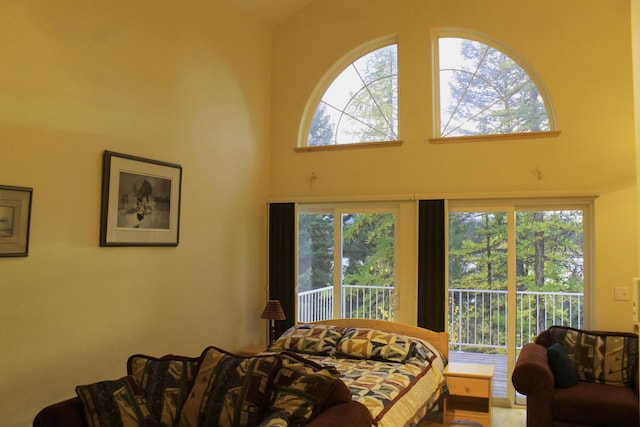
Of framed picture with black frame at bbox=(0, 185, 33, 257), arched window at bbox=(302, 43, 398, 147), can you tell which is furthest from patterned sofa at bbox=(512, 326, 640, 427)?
framed picture with black frame at bbox=(0, 185, 33, 257)

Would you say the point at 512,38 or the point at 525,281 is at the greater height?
the point at 512,38

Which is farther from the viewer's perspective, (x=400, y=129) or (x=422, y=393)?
(x=400, y=129)

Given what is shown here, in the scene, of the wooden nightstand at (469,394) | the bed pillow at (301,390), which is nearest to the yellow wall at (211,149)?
the wooden nightstand at (469,394)

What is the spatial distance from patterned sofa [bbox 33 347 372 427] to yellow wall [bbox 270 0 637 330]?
2588mm

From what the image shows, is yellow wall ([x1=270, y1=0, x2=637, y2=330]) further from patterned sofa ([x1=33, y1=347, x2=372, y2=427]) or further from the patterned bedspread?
patterned sofa ([x1=33, y1=347, x2=372, y2=427])

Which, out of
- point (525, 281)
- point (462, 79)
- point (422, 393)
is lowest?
point (422, 393)

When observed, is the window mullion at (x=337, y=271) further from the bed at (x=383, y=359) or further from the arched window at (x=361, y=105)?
the arched window at (x=361, y=105)

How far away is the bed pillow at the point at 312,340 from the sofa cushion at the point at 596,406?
5.63 ft

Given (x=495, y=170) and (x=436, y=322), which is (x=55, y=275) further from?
(x=495, y=170)

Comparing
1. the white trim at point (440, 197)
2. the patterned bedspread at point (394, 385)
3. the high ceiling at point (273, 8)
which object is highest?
the high ceiling at point (273, 8)

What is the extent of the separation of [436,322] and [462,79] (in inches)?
93.6

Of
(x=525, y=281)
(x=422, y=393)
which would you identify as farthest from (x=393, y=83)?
(x=422, y=393)

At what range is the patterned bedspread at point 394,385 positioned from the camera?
10.3ft

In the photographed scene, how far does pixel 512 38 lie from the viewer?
195 inches
